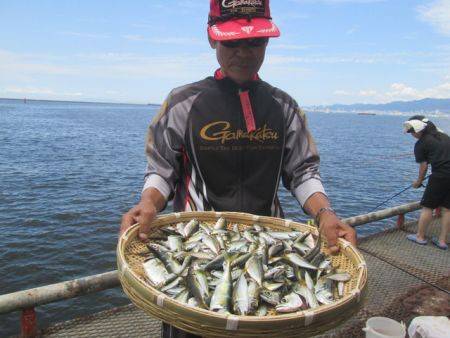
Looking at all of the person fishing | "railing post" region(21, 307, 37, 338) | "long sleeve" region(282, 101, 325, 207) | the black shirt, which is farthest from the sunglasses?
the black shirt

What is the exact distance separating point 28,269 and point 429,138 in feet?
40.6

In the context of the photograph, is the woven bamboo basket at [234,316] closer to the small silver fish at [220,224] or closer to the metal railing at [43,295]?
the small silver fish at [220,224]

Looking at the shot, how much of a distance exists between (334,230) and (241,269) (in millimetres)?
777

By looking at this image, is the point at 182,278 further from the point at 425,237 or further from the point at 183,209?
the point at 425,237

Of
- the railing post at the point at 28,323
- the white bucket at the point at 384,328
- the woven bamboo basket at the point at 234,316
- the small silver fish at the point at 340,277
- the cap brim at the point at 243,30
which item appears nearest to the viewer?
the woven bamboo basket at the point at 234,316

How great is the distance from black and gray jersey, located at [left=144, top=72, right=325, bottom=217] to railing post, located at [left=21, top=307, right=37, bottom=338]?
2.20 metres

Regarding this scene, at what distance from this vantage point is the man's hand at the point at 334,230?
301cm

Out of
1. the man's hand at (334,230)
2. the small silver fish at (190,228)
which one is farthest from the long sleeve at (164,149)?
the man's hand at (334,230)

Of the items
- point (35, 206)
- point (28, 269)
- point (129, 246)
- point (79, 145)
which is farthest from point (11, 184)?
point (129, 246)

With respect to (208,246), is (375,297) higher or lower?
lower

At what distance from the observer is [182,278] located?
2.65m

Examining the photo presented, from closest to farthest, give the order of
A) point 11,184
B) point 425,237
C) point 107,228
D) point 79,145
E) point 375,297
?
point 375,297, point 425,237, point 107,228, point 11,184, point 79,145

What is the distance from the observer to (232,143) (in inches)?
123

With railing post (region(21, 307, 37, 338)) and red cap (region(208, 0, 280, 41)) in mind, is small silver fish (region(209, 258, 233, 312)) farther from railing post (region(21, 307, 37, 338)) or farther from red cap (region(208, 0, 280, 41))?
railing post (region(21, 307, 37, 338))
